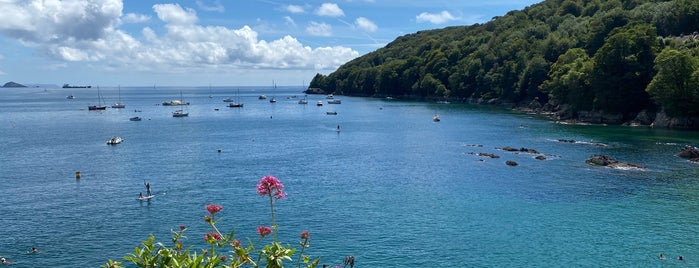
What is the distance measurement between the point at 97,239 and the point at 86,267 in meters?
6.69

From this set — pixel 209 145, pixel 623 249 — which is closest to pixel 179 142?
pixel 209 145

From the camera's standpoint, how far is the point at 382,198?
198 feet

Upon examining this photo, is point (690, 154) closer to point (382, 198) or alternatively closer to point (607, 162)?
point (607, 162)

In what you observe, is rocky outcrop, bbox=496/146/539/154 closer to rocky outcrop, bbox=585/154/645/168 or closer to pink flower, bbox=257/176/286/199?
rocky outcrop, bbox=585/154/645/168

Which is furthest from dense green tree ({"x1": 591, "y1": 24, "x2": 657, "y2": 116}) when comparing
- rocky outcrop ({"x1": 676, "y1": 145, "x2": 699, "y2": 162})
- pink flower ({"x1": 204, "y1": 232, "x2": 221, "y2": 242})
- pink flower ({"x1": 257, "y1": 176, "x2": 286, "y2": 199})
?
pink flower ({"x1": 204, "y1": 232, "x2": 221, "y2": 242})

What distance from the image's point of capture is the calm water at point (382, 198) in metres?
43.0

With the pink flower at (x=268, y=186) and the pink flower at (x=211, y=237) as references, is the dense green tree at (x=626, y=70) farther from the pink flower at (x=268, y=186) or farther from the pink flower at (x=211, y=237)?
the pink flower at (x=211, y=237)

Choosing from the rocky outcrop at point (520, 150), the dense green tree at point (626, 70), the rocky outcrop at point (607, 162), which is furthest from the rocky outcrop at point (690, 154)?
the dense green tree at point (626, 70)

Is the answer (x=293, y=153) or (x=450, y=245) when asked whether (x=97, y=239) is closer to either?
(x=450, y=245)

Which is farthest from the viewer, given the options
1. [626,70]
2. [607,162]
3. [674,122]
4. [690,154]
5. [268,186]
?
[626,70]

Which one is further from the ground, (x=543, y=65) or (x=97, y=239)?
(x=543, y=65)

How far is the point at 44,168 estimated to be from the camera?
268 feet

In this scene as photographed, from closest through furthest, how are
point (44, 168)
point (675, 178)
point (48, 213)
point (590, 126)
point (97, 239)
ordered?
point (97, 239) → point (48, 213) → point (675, 178) → point (44, 168) → point (590, 126)

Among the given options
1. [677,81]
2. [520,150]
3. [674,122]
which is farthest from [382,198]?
[674,122]
